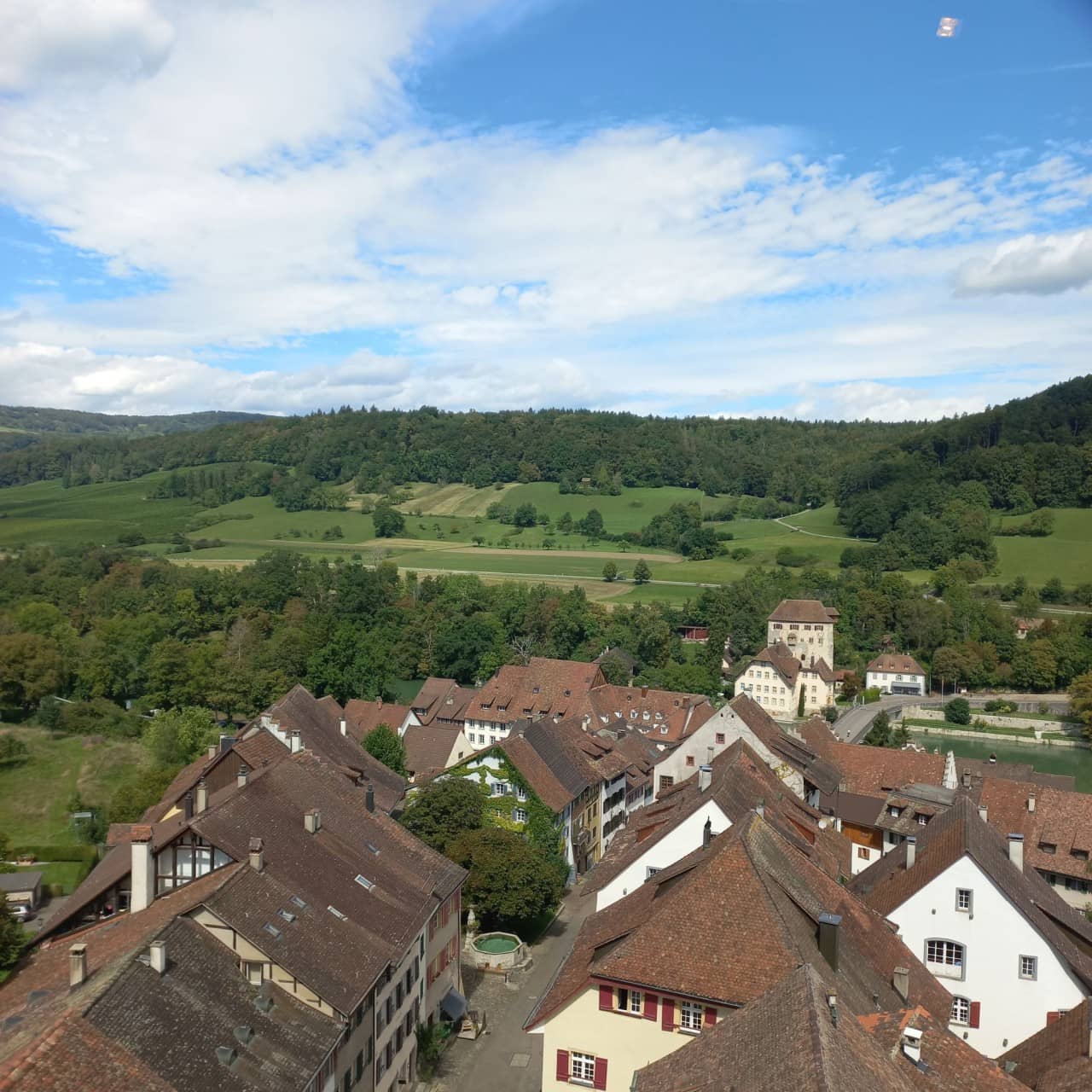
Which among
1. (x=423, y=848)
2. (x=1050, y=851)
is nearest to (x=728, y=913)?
(x=423, y=848)

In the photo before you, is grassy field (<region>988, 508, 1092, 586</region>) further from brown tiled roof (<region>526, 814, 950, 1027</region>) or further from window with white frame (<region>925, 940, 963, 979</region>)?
brown tiled roof (<region>526, 814, 950, 1027</region>)

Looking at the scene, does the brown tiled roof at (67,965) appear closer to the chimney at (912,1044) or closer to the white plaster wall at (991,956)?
the chimney at (912,1044)

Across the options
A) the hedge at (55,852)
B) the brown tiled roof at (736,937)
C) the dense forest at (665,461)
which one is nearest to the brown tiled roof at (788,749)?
the brown tiled roof at (736,937)

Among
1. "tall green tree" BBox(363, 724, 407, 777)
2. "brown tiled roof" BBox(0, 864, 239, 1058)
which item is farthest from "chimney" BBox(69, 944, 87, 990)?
"tall green tree" BBox(363, 724, 407, 777)

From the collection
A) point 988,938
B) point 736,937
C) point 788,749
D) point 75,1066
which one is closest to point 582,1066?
point 736,937

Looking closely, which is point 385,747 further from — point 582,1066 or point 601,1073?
point 601,1073
